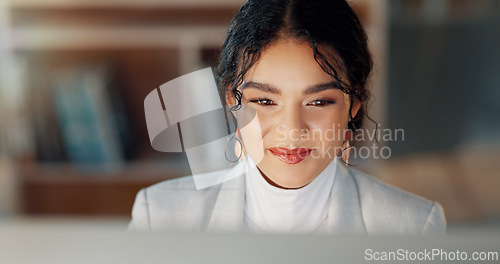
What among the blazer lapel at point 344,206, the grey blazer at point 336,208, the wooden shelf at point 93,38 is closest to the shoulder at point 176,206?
the grey blazer at point 336,208

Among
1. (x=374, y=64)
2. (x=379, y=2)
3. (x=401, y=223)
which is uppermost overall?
(x=379, y=2)

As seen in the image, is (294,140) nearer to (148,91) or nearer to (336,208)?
(336,208)

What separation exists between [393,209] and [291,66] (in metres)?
0.18

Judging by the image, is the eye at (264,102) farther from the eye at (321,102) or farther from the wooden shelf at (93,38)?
the wooden shelf at (93,38)

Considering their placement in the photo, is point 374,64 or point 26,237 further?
point 374,64

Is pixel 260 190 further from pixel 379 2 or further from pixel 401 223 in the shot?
pixel 379 2

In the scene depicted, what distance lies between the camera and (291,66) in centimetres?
42

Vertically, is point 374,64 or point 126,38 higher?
point 126,38

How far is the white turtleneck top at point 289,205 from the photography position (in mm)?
458

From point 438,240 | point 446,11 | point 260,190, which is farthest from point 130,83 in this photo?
point 446,11

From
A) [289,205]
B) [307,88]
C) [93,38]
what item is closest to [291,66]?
[307,88]

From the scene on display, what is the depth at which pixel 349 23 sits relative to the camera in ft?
1.45

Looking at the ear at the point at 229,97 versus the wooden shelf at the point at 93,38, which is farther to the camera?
the wooden shelf at the point at 93,38

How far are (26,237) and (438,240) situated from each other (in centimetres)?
32
